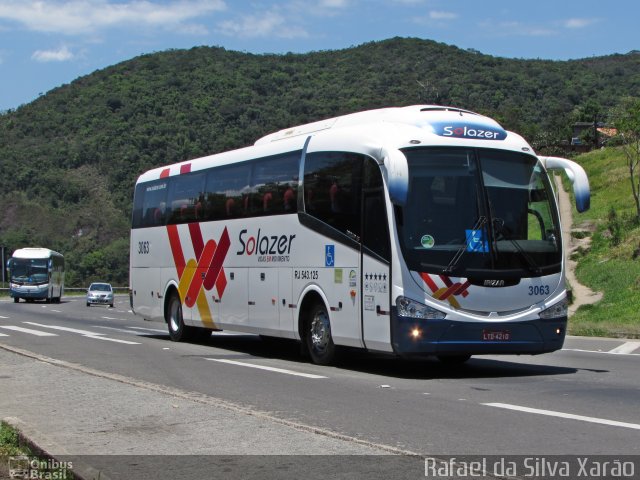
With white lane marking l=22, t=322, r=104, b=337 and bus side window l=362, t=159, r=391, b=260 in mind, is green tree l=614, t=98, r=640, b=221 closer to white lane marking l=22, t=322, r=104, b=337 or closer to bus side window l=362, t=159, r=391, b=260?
white lane marking l=22, t=322, r=104, b=337

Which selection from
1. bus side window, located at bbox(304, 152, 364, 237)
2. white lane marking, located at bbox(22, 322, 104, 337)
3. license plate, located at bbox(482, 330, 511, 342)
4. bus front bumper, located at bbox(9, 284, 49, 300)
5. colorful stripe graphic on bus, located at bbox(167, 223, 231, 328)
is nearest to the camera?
license plate, located at bbox(482, 330, 511, 342)

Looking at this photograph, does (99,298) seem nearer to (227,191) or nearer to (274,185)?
(227,191)

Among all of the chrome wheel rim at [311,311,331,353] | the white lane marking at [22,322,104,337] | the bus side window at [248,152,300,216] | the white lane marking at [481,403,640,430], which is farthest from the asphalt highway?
the white lane marking at [22,322,104,337]

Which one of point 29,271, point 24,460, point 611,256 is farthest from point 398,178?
point 29,271

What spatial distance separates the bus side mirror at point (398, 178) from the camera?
12.8 meters

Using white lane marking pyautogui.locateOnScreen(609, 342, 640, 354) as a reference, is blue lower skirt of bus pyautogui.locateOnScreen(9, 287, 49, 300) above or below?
above

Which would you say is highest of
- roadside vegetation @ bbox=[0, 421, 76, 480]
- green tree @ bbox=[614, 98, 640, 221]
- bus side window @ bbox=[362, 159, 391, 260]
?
green tree @ bbox=[614, 98, 640, 221]

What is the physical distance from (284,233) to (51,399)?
6348 millimetres

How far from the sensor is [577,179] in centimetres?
1393

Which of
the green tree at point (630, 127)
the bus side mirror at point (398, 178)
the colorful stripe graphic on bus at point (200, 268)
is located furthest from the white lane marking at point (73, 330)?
the green tree at point (630, 127)

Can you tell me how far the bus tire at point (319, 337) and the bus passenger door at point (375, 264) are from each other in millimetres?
1394

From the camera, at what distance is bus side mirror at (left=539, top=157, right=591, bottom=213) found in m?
13.8

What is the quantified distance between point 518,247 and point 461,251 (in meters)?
0.87

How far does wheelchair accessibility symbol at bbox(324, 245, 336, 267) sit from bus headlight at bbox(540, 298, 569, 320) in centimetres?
314
